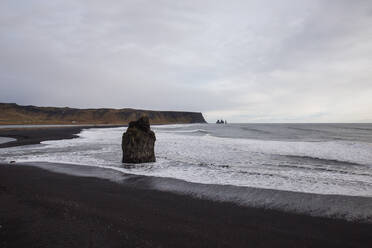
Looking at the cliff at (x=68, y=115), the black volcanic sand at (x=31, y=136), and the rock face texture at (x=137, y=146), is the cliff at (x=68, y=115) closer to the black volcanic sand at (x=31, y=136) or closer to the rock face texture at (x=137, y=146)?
the black volcanic sand at (x=31, y=136)

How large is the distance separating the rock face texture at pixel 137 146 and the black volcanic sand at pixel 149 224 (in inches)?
224

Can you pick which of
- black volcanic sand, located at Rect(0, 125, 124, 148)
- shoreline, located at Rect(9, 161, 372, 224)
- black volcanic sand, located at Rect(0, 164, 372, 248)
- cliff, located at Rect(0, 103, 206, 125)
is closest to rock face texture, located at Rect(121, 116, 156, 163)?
shoreline, located at Rect(9, 161, 372, 224)

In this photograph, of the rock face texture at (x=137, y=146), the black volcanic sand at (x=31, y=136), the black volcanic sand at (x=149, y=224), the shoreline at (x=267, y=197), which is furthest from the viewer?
the black volcanic sand at (x=31, y=136)

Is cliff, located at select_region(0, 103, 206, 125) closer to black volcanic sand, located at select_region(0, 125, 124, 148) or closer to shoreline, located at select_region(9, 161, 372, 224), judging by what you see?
black volcanic sand, located at select_region(0, 125, 124, 148)

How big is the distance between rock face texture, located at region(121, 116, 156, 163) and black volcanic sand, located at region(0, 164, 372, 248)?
224 inches

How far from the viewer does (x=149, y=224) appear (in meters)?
4.64

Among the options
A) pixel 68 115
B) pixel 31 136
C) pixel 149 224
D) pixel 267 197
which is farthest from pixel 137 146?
pixel 68 115

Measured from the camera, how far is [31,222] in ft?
14.3

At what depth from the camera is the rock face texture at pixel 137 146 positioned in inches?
501

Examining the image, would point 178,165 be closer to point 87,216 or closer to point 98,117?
point 87,216

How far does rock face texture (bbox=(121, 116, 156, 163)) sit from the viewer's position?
41.7 ft

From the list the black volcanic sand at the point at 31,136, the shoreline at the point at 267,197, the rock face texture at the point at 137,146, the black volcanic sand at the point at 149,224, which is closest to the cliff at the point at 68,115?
the black volcanic sand at the point at 31,136

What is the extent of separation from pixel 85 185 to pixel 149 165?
A: 4.63 m

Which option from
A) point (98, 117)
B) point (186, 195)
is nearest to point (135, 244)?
point (186, 195)
